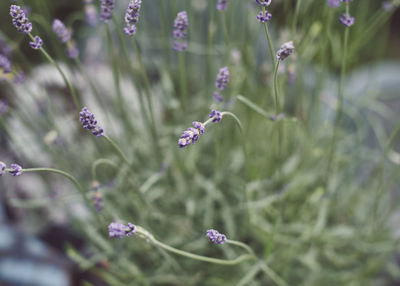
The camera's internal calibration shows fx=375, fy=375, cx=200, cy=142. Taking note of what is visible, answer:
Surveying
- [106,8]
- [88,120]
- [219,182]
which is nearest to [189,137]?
[88,120]

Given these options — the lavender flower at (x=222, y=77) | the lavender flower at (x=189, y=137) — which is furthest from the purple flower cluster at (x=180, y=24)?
the lavender flower at (x=189, y=137)

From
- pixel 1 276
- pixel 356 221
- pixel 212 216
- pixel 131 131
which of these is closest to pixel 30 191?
pixel 1 276

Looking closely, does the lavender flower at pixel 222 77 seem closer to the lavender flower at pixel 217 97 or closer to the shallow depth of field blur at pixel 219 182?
the lavender flower at pixel 217 97

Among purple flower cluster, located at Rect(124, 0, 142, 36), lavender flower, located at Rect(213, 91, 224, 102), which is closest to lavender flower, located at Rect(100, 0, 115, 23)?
purple flower cluster, located at Rect(124, 0, 142, 36)

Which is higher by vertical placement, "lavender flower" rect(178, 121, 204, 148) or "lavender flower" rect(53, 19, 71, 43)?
"lavender flower" rect(53, 19, 71, 43)

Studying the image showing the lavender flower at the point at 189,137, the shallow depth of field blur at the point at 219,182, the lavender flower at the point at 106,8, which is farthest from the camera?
the shallow depth of field blur at the point at 219,182

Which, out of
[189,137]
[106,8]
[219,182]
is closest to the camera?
[189,137]

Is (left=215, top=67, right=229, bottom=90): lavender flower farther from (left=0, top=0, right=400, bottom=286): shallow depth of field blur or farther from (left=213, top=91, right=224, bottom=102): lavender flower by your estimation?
(left=0, top=0, right=400, bottom=286): shallow depth of field blur

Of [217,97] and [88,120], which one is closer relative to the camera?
[88,120]

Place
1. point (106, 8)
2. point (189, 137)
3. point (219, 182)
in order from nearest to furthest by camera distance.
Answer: point (189, 137), point (106, 8), point (219, 182)

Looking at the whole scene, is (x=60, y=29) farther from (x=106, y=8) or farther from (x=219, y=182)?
(x=219, y=182)

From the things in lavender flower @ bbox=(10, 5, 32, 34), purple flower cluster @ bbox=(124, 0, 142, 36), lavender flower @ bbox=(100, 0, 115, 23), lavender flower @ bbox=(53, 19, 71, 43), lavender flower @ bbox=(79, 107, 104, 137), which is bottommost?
lavender flower @ bbox=(79, 107, 104, 137)

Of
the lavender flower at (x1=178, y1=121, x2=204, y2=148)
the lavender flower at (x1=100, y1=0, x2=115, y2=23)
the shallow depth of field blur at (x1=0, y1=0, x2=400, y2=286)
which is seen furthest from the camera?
the shallow depth of field blur at (x1=0, y1=0, x2=400, y2=286)
